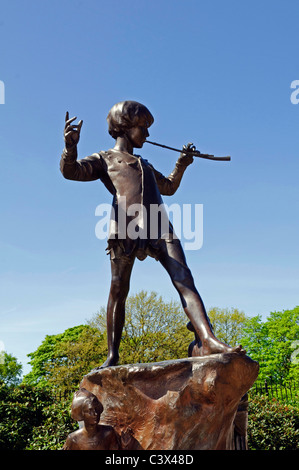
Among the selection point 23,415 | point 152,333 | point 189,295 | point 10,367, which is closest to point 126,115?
point 189,295

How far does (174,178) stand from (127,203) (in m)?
1.28

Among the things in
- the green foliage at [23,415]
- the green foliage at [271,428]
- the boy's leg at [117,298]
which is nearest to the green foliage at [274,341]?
the green foliage at [271,428]

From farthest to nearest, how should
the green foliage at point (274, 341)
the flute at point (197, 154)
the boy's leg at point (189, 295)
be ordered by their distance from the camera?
the green foliage at point (274, 341) < the flute at point (197, 154) < the boy's leg at point (189, 295)

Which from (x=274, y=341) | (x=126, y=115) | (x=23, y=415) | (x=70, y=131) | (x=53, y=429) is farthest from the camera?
(x=274, y=341)

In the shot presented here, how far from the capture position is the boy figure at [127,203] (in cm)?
448

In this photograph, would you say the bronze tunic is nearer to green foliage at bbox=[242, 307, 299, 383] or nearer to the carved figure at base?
the carved figure at base

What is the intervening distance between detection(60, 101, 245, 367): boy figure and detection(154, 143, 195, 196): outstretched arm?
0.59 metres

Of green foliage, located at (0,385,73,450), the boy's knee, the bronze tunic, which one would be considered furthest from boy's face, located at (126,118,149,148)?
green foliage, located at (0,385,73,450)

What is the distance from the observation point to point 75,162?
4.97m

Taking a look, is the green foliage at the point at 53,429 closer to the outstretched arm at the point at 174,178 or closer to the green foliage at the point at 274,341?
the outstretched arm at the point at 174,178

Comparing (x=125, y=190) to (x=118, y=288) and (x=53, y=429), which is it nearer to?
(x=118, y=288)

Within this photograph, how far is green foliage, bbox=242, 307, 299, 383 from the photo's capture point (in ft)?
Answer: 91.9

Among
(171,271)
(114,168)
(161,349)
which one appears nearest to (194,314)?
(171,271)

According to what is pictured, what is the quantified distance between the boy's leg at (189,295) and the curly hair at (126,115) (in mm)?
1491
